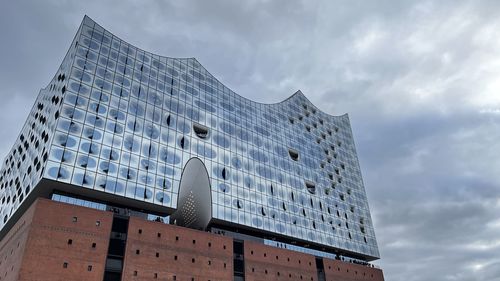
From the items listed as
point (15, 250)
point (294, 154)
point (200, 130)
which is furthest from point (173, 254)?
point (294, 154)

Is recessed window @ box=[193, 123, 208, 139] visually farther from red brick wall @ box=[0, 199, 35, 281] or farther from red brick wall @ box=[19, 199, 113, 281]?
red brick wall @ box=[0, 199, 35, 281]

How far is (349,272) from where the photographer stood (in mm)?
51656

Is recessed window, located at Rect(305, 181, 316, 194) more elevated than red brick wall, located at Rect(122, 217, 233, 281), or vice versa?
recessed window, located at Rect(305, 181, 316, 194)

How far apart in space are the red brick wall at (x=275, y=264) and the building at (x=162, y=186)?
0.14 m

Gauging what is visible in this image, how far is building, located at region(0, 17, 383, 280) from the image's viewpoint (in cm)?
3259

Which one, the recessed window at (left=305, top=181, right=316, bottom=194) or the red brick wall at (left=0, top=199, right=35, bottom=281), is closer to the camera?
the red brick wall at (left=0, top=199, right=35, bottom=281)

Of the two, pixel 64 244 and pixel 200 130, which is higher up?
pixel 200 130

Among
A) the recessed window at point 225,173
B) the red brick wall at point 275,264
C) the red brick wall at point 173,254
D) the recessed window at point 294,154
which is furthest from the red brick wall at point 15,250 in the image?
the recessed window at point 294,154

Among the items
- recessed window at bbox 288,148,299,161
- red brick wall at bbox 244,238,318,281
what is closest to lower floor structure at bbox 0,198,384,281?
red brick wall at bbox 244,238,318,281

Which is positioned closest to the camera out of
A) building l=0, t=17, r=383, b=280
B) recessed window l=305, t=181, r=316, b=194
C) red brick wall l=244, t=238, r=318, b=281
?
building l=0, t=17, r=383, b=280

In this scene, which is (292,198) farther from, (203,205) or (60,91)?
(60,91)

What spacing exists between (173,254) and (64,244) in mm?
8895

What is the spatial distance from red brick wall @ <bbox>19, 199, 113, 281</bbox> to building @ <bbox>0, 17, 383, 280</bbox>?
0.08m

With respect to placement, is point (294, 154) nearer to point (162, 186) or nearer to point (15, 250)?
point (162, 186)
